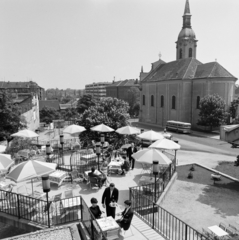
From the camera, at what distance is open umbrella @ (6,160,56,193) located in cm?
871

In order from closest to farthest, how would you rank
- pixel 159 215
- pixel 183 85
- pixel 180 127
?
pixel 159 215, pixel 180 127, pixel 183 85

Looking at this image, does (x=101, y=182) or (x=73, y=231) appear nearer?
(x=73, y=231)

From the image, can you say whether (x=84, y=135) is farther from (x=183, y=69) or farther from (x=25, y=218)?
(x=183, y=69)

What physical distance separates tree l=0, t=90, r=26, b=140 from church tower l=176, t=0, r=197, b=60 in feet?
136

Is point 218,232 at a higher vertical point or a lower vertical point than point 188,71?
lower

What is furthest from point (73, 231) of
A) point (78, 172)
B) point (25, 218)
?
point (78, 172)

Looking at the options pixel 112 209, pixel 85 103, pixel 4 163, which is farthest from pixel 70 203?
pixel 85 103

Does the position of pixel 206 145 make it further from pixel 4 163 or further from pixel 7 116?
pixel 4 163

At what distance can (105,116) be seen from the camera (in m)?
20.7

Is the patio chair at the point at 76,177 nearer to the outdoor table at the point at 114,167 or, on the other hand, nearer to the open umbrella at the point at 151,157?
the outdoor table at the point at 114,167

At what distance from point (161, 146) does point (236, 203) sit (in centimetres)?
464

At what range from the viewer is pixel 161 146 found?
1340cm

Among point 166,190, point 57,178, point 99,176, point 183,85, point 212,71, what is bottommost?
point 166,190

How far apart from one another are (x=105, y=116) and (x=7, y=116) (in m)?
10.2
